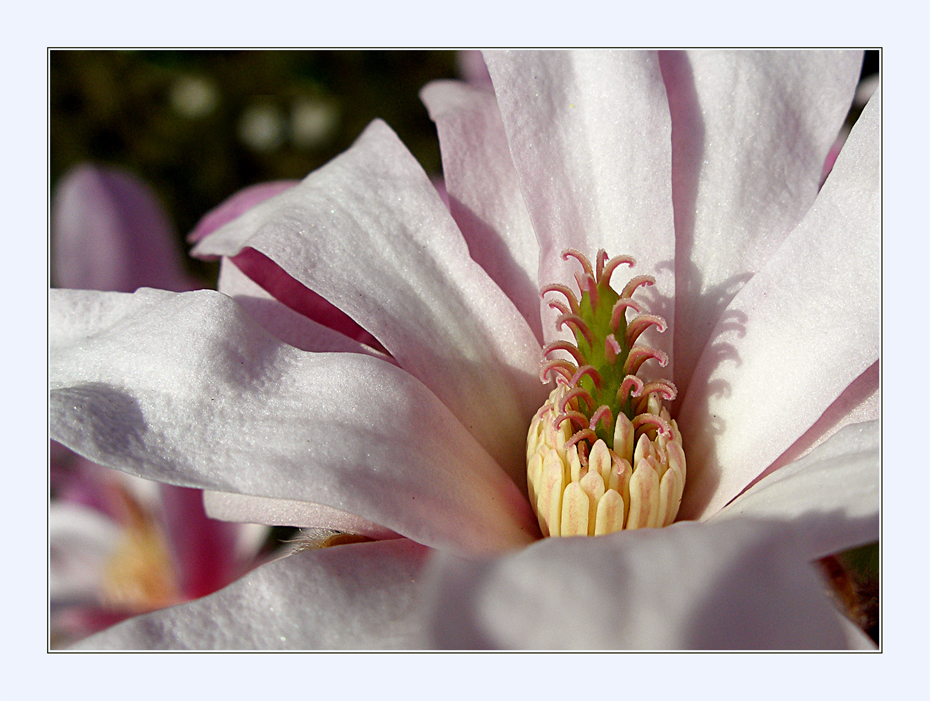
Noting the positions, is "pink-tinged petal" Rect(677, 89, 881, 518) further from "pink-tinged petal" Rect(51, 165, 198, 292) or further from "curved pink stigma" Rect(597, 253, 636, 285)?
"pink-tinged petal" Rect(51, 165, 198, 292)

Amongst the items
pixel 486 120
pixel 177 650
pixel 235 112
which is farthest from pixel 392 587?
pixel 235 112

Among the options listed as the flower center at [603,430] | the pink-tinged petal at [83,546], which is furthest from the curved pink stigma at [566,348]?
the pink-tinged petal at [83,546]

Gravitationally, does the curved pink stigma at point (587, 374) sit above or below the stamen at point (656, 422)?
above

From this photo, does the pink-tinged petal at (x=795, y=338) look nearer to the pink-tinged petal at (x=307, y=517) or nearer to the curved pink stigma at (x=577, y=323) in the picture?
the curved pink stigma at (x=577, y=323)

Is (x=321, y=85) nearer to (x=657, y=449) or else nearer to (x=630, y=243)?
(x=630, y=243)

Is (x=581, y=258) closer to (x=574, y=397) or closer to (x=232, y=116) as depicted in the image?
(x=574, y=397)

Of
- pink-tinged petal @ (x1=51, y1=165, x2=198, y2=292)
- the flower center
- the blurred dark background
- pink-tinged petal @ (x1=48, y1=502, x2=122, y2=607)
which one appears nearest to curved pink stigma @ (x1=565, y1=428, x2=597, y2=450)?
the flower center
